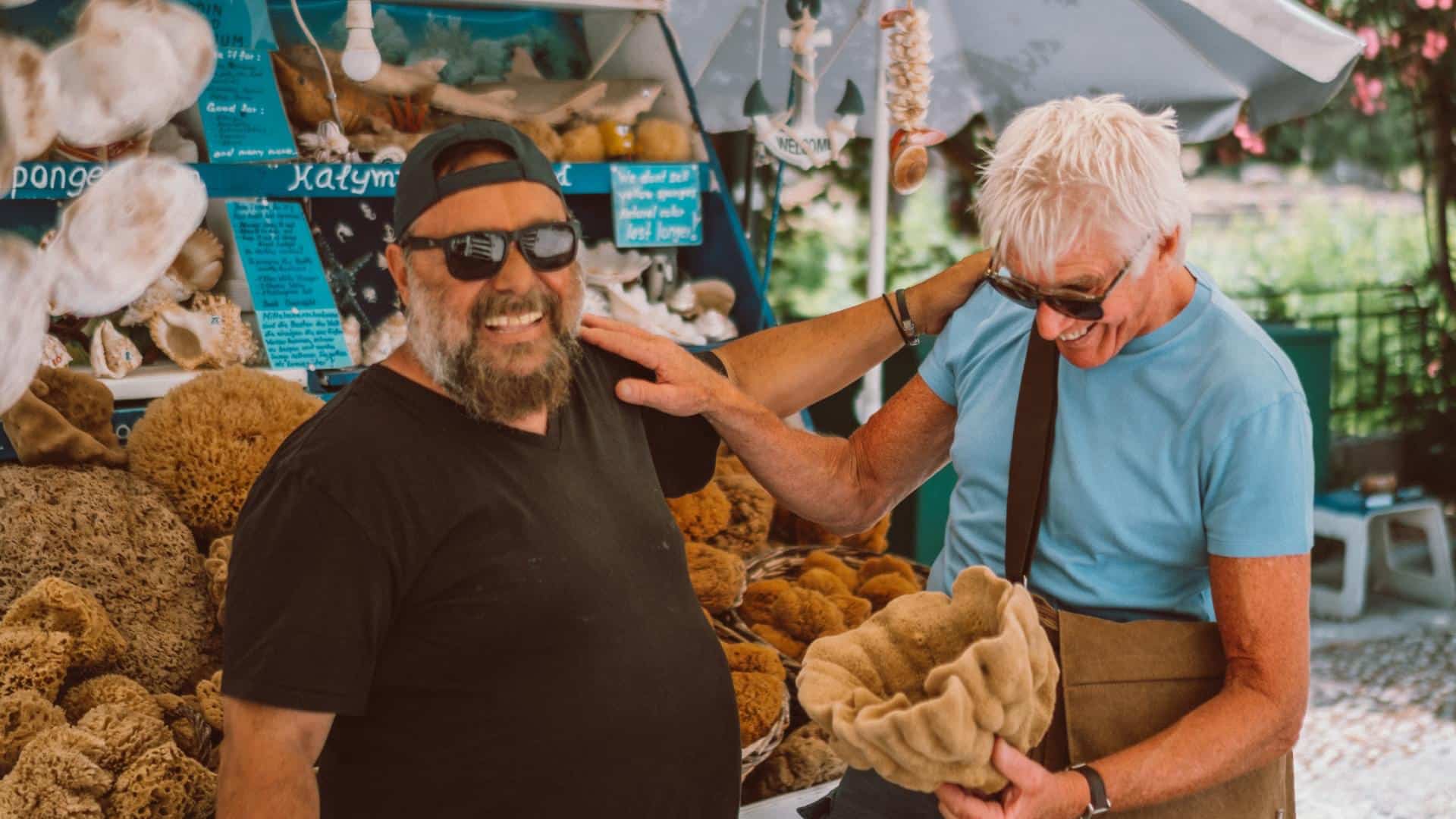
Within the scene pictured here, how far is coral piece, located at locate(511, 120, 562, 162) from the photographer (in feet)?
11.4

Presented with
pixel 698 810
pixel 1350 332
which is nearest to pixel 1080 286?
pixel 698 810

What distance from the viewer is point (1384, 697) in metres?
5.04

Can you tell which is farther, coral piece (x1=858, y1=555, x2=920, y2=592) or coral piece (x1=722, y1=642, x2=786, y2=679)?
coral piece (x1=858, y1=555, x2=920, y2=592)

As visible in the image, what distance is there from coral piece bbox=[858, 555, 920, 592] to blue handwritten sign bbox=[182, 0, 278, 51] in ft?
6.74

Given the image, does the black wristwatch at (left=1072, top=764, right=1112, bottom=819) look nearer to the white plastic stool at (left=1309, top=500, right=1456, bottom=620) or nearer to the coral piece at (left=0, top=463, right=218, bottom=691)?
the coral piece at (left=0, top=463, right=218, bottom=691)

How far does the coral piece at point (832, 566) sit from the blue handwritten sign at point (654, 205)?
3.30ft

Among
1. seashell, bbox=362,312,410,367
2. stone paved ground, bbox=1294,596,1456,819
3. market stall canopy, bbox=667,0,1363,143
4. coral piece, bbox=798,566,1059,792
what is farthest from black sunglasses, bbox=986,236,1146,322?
stone paved ground, bbox=1294,596,1456,819

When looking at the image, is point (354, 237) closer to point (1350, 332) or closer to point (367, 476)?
point (367, 476)

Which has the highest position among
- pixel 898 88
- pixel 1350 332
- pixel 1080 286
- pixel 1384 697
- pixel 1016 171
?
pixel 898 88

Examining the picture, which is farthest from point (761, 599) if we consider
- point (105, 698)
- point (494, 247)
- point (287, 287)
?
point (494, 247)

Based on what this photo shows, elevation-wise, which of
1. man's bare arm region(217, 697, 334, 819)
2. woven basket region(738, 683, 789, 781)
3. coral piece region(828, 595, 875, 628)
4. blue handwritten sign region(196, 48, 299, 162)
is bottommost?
woven basket region(738, 683, 789, 781)

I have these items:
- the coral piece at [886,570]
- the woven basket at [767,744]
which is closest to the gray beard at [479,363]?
the woven basket at [767,744]

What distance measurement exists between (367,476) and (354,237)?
193 cm

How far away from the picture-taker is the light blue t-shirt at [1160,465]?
1.64 m
